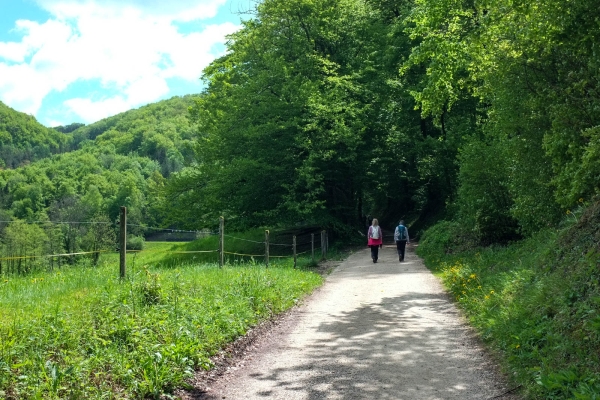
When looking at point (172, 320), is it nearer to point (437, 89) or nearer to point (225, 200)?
point (437, 89)

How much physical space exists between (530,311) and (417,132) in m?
28.4

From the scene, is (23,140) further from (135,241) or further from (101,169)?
(135,241)

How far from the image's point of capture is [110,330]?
6.16 meters

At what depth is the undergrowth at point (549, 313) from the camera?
5281 millimetres

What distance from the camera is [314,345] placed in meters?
7.90

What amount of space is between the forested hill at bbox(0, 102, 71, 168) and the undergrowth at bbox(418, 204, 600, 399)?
604 feet

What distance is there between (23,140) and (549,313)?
8173 inches

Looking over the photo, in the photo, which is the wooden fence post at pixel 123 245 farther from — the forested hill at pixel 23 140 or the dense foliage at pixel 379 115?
the forested hill at pixel 23 140

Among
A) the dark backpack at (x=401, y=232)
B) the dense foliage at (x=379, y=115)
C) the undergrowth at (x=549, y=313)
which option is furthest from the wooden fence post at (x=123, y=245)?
the dark backpack at (x=401, y=232)

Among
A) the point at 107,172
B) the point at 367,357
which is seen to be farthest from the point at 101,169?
the point at 367,357

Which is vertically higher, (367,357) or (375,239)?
(375,239)

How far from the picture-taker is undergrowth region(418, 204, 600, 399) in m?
5.28

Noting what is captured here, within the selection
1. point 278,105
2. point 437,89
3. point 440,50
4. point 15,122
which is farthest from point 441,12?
point 15,122

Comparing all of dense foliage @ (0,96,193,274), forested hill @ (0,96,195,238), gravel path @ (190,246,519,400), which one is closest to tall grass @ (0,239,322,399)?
gravel path @ (190,246,519,400)
